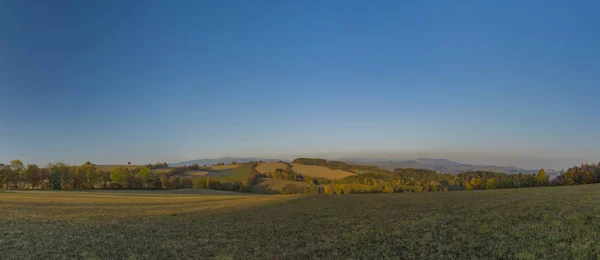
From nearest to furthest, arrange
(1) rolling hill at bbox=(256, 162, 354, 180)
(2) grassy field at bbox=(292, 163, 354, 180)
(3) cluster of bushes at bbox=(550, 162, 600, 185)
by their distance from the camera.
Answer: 1. (3) cluster of bushes at bbox=(550, 162, 600, 185)
2. (2) grassy field at bbox=(292, 163, 354, 180)
3. (1) rolling hill at bbox=(256, 162, 354, 180)

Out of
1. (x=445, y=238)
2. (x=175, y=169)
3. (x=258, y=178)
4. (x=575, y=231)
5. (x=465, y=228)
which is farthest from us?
(x=175, y=169)

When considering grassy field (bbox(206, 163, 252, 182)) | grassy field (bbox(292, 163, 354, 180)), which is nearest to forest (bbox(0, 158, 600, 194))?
grassy field (bbox(206, 163, 252, 182))

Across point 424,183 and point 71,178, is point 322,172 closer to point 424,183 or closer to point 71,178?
point 424,183

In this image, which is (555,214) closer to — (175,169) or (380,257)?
(380,257)

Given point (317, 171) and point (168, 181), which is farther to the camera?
point (317, 171)

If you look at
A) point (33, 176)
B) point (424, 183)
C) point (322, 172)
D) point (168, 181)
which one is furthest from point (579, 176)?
point (33, 176)

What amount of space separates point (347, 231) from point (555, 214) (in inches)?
527

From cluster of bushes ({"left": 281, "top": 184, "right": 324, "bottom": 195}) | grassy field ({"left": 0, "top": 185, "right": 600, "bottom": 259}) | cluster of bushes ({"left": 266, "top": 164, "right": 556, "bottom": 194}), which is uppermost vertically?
grassy field ({"left": 0, "top": 185, "right": 600, "bottom": 259})

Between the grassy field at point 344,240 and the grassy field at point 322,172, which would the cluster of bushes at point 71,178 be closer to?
the grassy field at point 322,172

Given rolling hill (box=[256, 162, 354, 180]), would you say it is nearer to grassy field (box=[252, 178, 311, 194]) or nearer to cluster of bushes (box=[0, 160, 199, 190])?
grassy field (box=[252, 178, 311, 194])

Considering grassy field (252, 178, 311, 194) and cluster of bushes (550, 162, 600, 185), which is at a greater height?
cluster of bushes (550, 162, 600, 185)

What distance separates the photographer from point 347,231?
722 inches

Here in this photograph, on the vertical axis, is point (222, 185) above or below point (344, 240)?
below

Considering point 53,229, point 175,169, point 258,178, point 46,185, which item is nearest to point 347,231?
point 53,229
